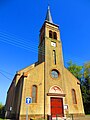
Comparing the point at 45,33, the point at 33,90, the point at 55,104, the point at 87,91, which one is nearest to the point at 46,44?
the point at 45,33

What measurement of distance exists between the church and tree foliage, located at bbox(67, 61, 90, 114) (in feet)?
33.2

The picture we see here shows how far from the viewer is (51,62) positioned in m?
23.0

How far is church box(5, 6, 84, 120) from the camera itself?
1798 centimetres

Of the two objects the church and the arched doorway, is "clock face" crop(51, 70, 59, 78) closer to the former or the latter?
the church

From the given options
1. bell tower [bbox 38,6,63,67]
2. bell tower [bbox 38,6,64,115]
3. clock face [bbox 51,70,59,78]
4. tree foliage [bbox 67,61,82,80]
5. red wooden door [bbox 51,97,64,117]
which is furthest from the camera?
tree foliage [bbox 67,61,82,80]

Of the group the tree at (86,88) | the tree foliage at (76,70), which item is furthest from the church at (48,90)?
the tree foliage at (76,70)

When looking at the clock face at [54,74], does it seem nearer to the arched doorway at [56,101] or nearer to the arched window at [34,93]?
the arched doorway at [56,101]

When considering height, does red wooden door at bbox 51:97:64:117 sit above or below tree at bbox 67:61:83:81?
below

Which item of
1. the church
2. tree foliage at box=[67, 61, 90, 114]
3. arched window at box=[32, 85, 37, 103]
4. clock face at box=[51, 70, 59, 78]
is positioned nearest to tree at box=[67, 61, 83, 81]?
tree foliage at box=[67, 61, 90, 114]

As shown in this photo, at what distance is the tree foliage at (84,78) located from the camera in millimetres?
30527

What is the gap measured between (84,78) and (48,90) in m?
19.1

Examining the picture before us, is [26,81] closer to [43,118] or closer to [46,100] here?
[46,100]

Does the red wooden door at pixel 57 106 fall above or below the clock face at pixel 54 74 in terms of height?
below

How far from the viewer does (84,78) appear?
1398 inches
